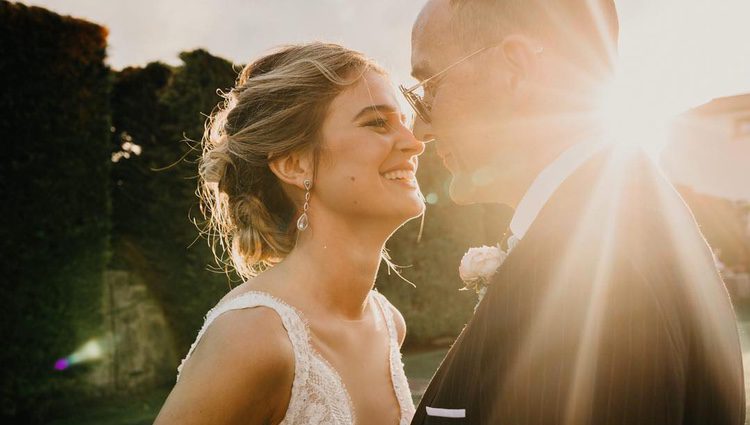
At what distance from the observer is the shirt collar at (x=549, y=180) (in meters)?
1.89

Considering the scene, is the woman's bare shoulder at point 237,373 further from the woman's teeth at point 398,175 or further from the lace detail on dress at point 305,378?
the woman's teeth at point 398,175

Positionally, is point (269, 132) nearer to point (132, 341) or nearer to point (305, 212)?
point (305, 212)

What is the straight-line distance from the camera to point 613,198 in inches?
65.3

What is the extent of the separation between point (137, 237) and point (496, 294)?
334 inches

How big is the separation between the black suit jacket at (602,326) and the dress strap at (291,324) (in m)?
0.97

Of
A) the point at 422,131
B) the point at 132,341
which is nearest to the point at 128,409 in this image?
the point at 132,341

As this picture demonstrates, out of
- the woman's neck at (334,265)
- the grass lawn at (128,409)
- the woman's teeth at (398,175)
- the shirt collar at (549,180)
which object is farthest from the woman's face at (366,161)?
the grass lawn at (128,409)

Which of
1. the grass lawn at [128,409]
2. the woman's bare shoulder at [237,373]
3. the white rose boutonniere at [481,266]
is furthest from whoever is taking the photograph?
the grass lawn at [128,409]

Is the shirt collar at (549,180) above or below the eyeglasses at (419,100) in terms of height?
below

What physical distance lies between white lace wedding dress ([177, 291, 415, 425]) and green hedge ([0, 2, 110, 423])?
18.1ft

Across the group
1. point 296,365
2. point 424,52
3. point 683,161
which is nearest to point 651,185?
point 424,52

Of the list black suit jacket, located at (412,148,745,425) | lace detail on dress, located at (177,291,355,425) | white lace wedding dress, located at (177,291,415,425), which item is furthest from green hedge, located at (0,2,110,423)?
black suit jacket, located at (412,148,745,425)

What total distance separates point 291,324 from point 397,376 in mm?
819

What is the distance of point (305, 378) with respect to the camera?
2.51 m
